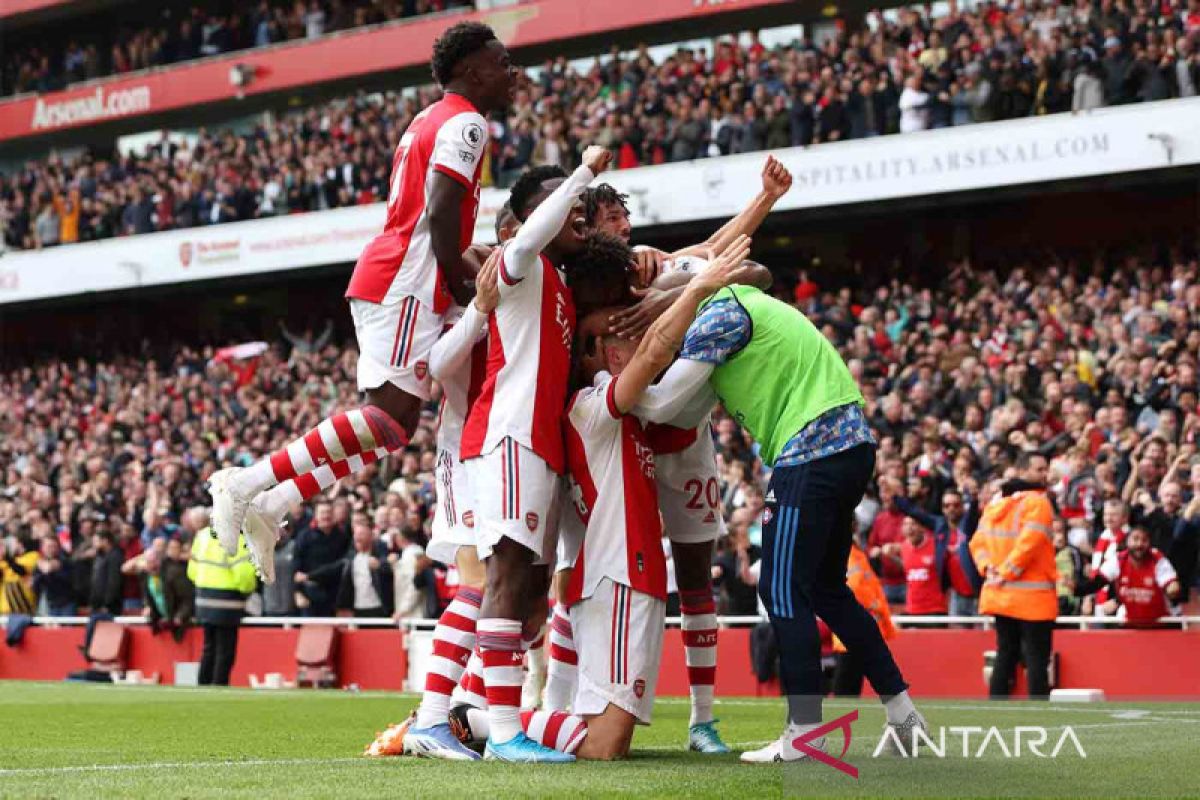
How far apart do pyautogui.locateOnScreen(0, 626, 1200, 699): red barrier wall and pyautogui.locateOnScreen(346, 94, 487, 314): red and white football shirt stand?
856 centimetres

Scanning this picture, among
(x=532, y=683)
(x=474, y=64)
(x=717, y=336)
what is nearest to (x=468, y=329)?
(x=717, y=336)

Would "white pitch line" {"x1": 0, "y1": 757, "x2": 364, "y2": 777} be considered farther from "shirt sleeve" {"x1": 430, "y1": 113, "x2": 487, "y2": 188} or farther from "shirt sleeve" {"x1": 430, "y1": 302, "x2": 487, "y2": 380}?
"shirt sleeve" {"x1": 430, "y1": 113, "x2": 487, "y2": 188}

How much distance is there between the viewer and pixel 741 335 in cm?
680

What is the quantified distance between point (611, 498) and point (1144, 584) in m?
8.51

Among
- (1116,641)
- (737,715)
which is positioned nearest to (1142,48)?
(1116,641)

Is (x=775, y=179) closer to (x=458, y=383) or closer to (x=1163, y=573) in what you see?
(x=458, y=383)

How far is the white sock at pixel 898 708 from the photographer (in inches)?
255

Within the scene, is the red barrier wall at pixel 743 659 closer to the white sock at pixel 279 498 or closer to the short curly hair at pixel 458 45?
the white sock at pixel 279 498

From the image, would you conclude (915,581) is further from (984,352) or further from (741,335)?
(741,335)

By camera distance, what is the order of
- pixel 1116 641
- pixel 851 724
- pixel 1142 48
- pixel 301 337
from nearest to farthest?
pixel 851 724 < pixel 1116 641 < pixel 1142 48 < pixel 301 337

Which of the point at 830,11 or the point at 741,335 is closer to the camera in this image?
the point at 741,335

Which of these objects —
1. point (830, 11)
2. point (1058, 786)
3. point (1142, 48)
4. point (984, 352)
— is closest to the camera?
point (1058, 786)

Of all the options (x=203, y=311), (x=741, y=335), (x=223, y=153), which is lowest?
(x=741, y=335)

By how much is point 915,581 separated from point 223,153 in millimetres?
21937
